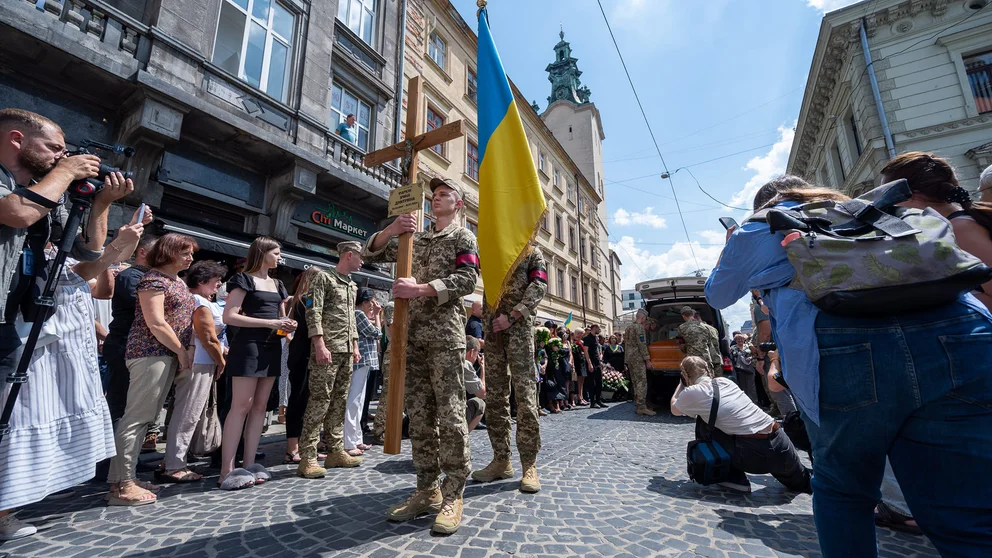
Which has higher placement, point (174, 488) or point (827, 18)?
point (827, 18)

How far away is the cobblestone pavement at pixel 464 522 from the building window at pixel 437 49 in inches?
595

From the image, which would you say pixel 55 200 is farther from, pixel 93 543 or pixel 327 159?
pixel 327 159

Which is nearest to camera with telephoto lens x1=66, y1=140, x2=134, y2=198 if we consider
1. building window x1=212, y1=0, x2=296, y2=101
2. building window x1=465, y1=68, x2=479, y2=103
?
building window x1=212, y1=0, x2=296, y2=101

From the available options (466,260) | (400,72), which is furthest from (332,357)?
(400,72)

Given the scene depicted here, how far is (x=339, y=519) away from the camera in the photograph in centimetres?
244

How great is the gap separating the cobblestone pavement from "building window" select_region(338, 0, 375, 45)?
475 inches

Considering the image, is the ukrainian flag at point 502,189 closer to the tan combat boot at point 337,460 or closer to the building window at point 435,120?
the tan combat boot at point 337,460

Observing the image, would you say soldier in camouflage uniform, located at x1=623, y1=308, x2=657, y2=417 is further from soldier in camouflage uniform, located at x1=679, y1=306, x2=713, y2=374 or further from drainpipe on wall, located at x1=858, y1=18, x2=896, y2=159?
drainpipe on wall, located at x1=858, y1=18, x2=896, y2=159

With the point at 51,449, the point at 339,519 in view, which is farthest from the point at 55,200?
the point at 339,519

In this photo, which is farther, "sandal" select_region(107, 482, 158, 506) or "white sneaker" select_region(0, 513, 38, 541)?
"sandal" select_region(107, 482, 158, 506)

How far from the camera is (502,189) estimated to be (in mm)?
3211

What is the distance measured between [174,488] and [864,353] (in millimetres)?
4213

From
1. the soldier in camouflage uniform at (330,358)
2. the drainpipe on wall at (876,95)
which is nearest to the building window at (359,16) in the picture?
the soldier in camouflage uniform at (330,358)

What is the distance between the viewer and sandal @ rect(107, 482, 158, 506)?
8.86ft
